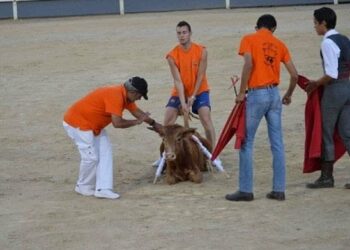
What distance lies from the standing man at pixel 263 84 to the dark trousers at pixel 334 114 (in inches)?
20.9

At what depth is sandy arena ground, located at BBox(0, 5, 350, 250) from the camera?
838cm

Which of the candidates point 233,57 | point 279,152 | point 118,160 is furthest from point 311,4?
point 279,152

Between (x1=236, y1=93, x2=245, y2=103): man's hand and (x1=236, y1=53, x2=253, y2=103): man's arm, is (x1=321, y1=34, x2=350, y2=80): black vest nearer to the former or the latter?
(x1=236, y1=53, x2=253, y2=103): man's arm

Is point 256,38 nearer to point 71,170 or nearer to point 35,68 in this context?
point 71,170

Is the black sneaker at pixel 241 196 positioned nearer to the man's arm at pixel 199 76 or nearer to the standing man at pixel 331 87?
the standing man at pixel 331 87

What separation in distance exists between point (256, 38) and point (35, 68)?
1181 cm

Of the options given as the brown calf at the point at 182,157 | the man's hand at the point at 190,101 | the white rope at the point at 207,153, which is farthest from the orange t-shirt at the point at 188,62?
the brown calf at the point at 182,157

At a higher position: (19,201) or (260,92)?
(260,92)

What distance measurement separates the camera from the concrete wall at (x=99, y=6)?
101 feet

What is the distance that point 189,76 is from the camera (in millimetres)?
11055

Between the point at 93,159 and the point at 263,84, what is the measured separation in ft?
6.63

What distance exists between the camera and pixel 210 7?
30938 mm

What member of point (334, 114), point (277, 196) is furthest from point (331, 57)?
point (277, 196)

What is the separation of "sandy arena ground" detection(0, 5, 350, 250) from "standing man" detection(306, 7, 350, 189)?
337 mm
